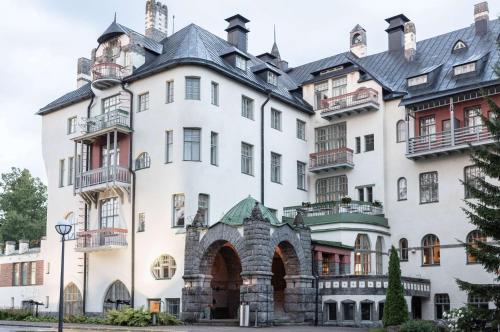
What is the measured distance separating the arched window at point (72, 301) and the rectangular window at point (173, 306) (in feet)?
24.0

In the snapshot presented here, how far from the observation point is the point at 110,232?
39.7 meters

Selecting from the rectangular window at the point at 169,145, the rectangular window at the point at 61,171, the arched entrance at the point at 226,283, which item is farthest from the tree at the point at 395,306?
the rectangular window at the point at 61,171

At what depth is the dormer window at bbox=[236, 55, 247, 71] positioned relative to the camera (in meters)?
42.6

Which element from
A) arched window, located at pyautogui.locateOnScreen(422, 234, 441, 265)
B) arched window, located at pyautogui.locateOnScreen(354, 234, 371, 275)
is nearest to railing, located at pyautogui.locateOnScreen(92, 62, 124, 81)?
arched window, located at pyautogui.locateOnScreen(354, 234, 371, 275)

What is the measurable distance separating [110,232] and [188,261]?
6.72 meters

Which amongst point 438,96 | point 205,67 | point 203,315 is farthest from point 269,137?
point 203,315

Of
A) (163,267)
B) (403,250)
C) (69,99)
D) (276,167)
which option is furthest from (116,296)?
(403,250)

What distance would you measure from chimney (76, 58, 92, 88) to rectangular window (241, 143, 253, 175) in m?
13.6

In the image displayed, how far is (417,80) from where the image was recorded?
43062mm

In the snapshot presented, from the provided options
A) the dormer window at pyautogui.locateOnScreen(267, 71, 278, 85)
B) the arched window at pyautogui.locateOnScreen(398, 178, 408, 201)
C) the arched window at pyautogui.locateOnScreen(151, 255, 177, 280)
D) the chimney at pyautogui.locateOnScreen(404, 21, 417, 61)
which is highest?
the chimney at pyautogui.locateOnScreen(404, 21, 417, 61)

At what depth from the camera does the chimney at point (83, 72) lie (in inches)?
A: 1939

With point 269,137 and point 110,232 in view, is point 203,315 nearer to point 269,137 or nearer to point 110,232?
point 110,232

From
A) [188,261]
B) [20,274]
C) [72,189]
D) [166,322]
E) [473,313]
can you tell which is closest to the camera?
[473,313]

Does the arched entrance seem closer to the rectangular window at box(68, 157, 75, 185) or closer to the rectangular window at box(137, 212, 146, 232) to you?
the rectangular window at box(137, 212, 146, 232)
